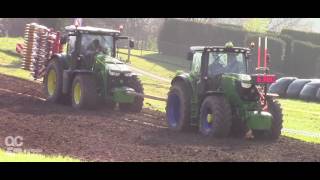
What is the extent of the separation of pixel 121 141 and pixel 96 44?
256 inches

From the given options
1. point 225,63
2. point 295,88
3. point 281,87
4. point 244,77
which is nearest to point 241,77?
point 244,77

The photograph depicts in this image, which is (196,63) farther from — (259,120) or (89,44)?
(89,44)

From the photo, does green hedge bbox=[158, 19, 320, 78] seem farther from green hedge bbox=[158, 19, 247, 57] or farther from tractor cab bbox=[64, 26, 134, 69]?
tractor cab bbox=[64, 26, 134, 69]

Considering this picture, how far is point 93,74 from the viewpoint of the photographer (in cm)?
1697

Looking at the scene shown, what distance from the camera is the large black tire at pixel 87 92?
→ 53.6 ft

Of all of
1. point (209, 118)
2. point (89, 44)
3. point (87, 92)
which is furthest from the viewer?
point (89, 44)

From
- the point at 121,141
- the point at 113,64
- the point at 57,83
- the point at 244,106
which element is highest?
the point at 113,64

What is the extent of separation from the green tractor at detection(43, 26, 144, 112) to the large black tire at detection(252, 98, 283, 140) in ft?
14.6

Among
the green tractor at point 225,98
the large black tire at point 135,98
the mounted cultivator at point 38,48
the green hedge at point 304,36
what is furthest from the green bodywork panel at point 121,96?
the green hedge at point 304,36

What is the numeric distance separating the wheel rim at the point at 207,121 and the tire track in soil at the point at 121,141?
242mm

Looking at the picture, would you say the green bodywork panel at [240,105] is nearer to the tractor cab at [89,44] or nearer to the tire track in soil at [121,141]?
the tire track in soil at [121,141]

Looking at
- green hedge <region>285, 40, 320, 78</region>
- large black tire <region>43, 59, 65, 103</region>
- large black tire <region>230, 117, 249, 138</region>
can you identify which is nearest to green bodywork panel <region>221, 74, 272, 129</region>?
large black tire <region>230, 117, 249, 138</region>

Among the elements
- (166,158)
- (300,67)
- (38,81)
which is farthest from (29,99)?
(300,67)
